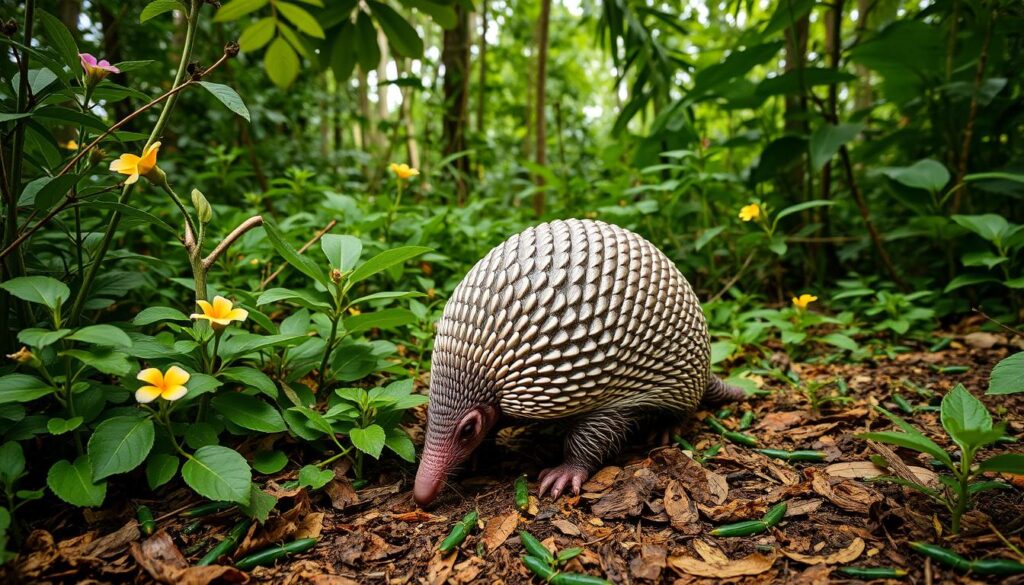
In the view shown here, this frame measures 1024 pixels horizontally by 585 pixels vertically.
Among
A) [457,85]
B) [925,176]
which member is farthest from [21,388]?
[457,85]

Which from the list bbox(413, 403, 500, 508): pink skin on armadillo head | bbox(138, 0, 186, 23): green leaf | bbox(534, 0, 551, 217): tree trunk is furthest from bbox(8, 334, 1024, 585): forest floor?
bbox(534, 0, 551, 217): tree trunk

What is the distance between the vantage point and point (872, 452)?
2611 mm

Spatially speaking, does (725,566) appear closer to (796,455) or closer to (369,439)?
(796,455)

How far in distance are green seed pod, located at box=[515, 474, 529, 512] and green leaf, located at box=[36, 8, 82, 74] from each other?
229 cm

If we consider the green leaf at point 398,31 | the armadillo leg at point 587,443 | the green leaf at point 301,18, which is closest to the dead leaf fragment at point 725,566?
the armadillo leg at point 587,443

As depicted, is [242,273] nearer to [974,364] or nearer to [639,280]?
[639,280]

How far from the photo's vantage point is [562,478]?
2.55m

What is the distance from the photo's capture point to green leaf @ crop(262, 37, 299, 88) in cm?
381

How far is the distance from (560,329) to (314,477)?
1149mm

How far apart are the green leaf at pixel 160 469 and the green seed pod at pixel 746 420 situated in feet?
8.54

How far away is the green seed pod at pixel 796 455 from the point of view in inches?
104

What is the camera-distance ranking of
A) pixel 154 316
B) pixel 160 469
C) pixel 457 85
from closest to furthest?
pixel 160 469 → pixel 154 316 → pixel 457 85

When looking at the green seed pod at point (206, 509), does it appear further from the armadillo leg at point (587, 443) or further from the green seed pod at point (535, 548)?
the armadillo leg at point (587, 443)

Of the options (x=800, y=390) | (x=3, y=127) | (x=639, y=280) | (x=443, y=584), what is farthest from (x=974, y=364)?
(x=3, y=127)
